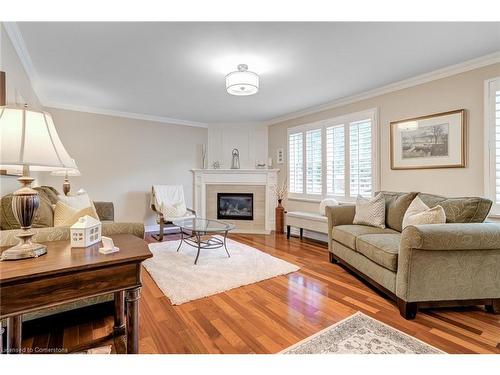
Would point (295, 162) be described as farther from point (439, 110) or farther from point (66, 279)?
point (66, 279)

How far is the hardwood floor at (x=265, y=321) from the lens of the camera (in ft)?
5.27

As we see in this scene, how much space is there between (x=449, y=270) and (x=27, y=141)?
2.77 m

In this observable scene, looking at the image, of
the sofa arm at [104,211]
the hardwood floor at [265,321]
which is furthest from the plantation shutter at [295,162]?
the sofa arm at [104,211]

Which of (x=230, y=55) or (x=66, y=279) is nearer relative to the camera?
(x=66, y=279)

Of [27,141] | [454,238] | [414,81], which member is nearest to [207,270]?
[27,141]

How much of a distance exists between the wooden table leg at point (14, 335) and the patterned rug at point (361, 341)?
1458 millimetres

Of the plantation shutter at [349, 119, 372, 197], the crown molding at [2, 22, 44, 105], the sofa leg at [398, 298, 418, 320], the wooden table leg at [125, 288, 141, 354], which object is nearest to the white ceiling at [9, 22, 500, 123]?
the crown molding at [2, 22, 44, 105]

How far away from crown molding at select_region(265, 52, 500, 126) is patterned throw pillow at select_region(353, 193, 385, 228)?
1.53m

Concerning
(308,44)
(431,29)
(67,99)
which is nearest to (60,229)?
(308,44)

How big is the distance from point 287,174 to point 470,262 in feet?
11.3

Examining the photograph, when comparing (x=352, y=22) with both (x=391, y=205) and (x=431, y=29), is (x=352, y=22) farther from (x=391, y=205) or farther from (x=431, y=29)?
(x=391, y=205)

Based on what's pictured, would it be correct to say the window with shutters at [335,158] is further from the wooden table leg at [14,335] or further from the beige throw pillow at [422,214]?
the wooden table leg at [14,335]

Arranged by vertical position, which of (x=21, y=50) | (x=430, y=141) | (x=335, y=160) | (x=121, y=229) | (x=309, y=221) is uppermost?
(x=21, y=50)

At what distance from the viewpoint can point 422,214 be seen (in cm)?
229
